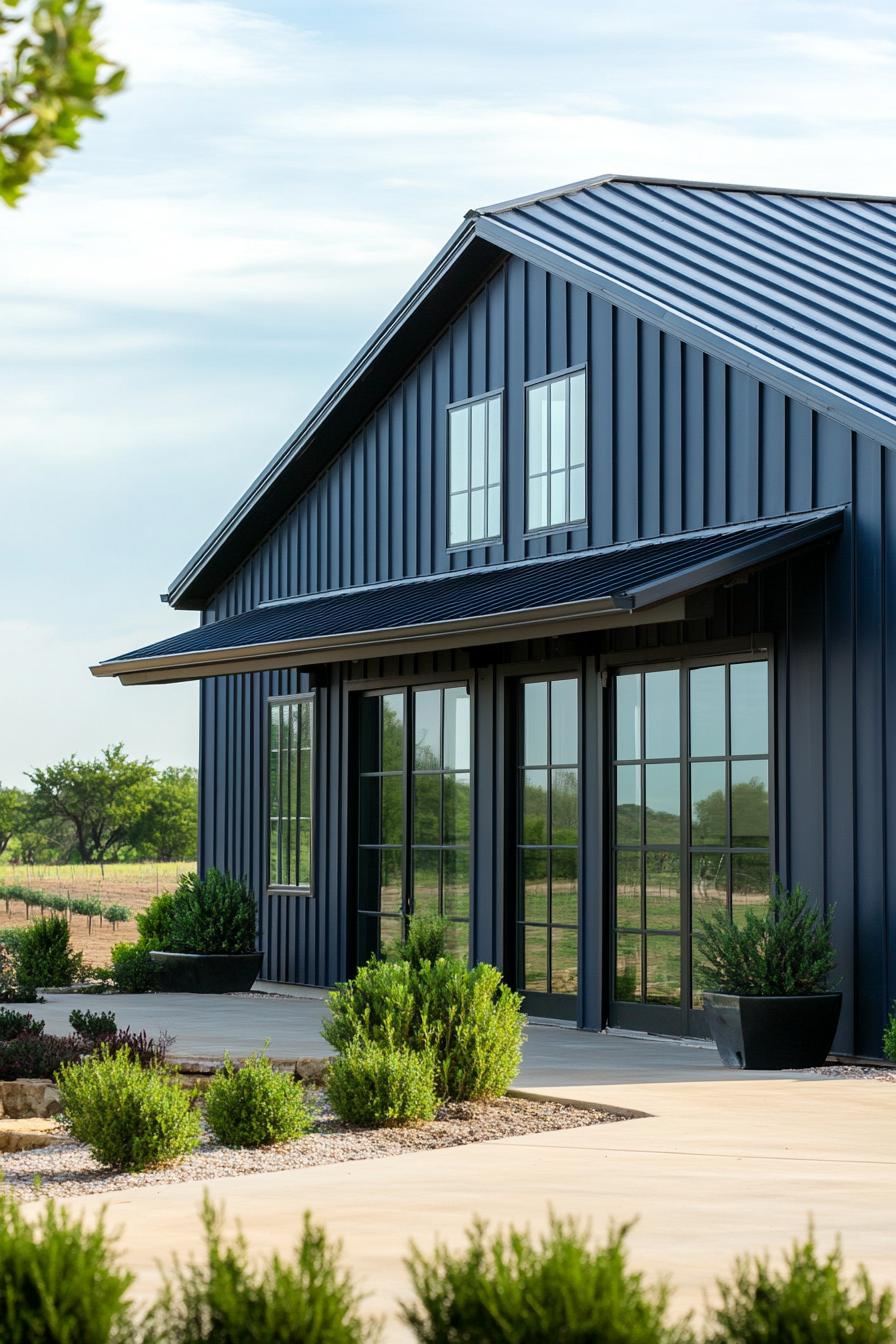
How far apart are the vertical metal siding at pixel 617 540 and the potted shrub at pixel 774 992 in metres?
0.35

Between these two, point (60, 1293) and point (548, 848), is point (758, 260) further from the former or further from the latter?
point (60, 1293)

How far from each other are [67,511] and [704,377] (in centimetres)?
5025

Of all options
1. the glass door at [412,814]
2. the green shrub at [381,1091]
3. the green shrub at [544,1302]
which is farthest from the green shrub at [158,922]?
the green shrub at [544,1302]

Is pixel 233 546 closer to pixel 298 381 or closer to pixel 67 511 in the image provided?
pixel 298 381

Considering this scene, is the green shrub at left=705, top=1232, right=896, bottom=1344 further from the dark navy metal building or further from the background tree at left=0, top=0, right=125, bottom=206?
the dark navy metal building

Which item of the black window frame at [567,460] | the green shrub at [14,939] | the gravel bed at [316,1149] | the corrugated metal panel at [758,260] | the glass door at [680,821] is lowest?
the gravel bed at [316,1149]

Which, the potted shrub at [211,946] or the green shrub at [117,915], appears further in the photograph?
the green shrub at [117,915]

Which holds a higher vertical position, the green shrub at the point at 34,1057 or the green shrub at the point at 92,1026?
the green shrub at the point at 92,1026

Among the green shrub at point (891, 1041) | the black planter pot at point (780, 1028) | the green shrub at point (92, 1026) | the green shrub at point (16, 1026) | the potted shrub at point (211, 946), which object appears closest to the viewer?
the green shrub at point (891, 1041)

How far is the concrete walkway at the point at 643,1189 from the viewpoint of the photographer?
19.9ft

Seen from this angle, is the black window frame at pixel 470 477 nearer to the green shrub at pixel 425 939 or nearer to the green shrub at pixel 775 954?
the green shrub at pixel 425 939

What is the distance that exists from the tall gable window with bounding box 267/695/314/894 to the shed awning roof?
3.41ft

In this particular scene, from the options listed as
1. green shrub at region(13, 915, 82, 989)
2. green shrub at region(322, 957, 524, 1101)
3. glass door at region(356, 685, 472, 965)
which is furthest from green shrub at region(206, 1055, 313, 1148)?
green shrub at region(13, 915, 82, 989)

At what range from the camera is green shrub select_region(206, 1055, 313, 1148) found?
28.5 feet
